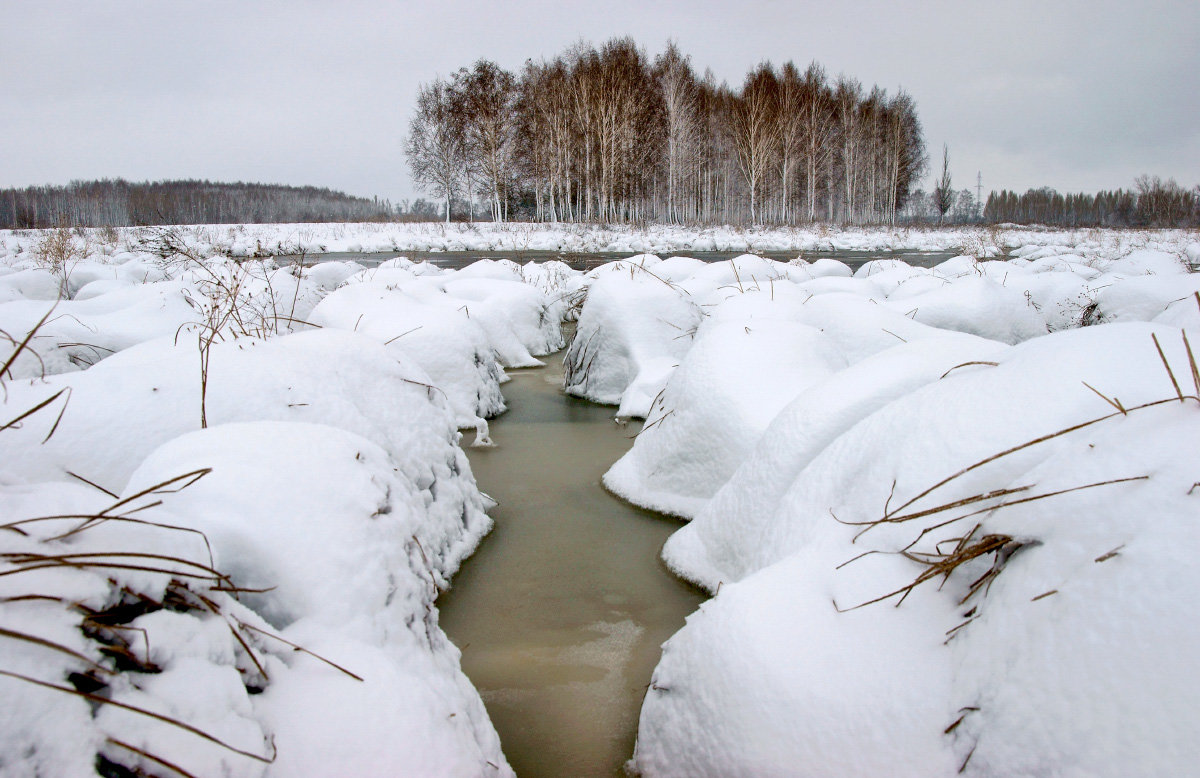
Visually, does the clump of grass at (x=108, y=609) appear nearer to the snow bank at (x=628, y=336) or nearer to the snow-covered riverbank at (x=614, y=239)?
the snow bank at (x=628, y=336)

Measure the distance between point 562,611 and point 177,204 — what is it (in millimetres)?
67510

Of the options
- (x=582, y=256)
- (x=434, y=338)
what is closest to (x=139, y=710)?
(x=434, y=338)

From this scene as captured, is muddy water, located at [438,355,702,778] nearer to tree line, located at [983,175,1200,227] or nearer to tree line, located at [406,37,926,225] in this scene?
tree line, located at [406,37,926,225]

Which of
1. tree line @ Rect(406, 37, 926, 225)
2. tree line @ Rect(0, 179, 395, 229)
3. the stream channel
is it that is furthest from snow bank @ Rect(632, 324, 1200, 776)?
tree line @ Rect(0, 179, 395, 229)

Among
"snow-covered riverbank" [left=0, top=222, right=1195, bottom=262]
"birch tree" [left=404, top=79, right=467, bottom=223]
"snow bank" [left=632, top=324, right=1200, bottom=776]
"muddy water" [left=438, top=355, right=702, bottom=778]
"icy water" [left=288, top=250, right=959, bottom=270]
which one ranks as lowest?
"muddy water" [left=438, top=355, right=702, bottom=778]

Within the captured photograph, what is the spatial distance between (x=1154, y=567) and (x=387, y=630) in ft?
4.54

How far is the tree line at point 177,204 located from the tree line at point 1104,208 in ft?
164

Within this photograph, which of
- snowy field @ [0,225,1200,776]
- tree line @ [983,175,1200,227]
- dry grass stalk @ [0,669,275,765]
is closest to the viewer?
dry grass stalk @ [0,669,275,765]

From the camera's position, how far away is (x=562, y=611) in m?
2.36

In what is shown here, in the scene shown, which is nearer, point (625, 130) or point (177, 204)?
point (625, 130)

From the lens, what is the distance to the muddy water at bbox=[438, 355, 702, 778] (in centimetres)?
176

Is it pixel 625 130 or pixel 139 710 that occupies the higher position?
pixel 625 130

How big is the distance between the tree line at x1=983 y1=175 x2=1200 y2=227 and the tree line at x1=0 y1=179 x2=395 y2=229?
49.9 metres

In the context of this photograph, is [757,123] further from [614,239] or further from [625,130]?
[614,239]
